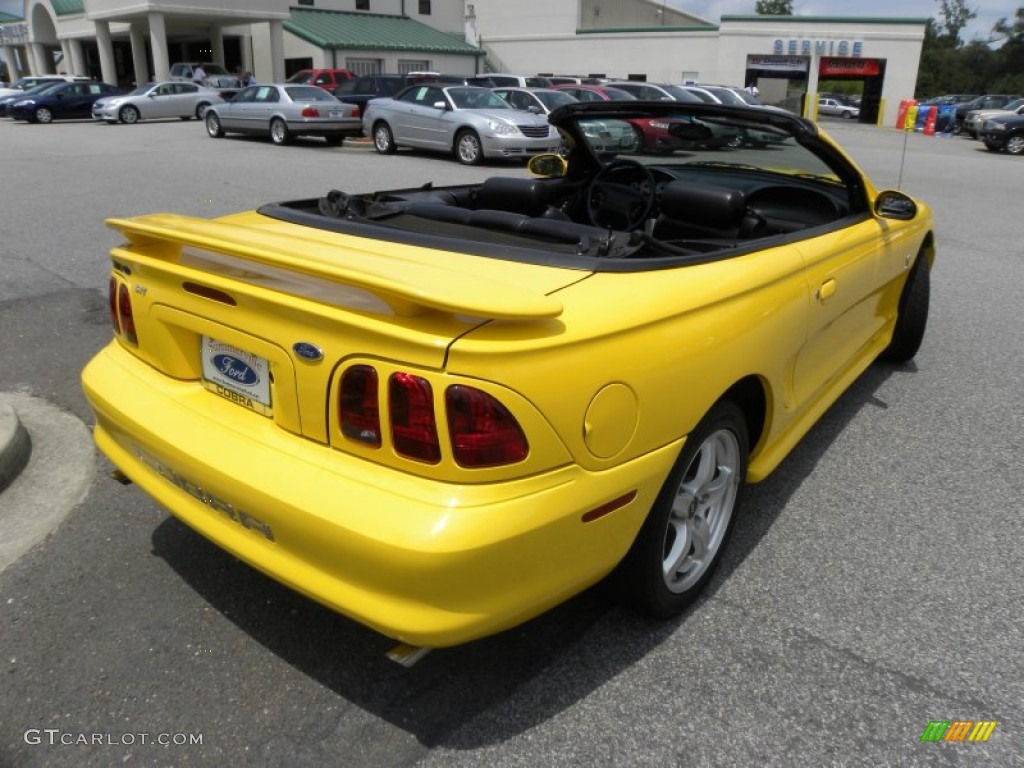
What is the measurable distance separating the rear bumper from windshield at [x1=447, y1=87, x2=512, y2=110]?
594 inches

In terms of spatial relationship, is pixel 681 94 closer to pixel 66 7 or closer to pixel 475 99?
pixel 475 99

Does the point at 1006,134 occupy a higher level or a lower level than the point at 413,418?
lower

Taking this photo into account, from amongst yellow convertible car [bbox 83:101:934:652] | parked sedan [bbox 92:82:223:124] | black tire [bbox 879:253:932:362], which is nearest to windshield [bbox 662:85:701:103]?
parked sedan [bbox 92:82:223:124]

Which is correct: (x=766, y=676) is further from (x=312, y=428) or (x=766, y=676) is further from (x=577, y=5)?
(x=577, y=5)

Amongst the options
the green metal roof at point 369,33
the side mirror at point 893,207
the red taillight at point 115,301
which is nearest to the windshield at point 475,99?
the side mirror at point 893,207

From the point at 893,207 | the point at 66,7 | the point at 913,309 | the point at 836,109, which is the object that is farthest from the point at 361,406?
the point at 836,109

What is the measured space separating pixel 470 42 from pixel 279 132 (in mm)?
35084

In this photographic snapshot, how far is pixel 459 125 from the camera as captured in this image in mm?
15711

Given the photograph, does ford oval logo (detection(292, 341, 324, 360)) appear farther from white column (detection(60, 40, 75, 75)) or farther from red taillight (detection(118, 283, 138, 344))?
white column (detection(60, 40, 75, 75))

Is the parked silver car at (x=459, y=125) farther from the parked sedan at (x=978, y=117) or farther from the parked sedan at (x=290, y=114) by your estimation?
the parked sedan at (x=978, y=117)

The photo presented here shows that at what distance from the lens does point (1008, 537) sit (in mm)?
3066

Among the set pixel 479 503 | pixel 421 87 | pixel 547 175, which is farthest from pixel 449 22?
pixel 479 503

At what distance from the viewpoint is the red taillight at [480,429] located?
5.87ft

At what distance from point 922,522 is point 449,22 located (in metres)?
52.8
